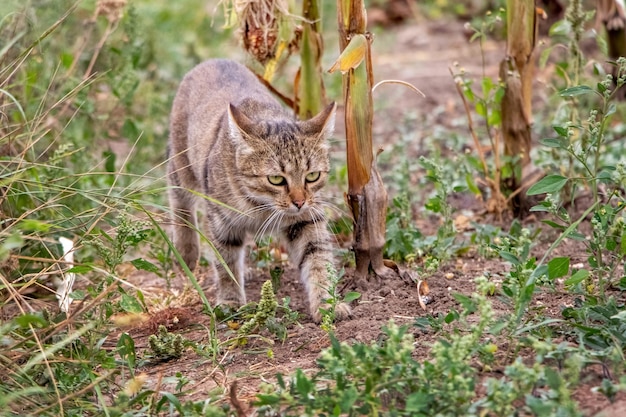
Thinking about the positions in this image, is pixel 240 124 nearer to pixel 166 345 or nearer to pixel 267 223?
pixel 267 223

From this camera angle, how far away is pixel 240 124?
183 inches

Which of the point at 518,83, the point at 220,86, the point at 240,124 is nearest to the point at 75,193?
the point at 240,124

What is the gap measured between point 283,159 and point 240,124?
0.29 m

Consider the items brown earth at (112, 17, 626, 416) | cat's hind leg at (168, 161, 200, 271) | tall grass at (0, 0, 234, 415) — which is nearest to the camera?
tall grass at (0, 0, 234, 415)

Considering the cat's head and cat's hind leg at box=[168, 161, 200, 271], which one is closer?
the cat's head

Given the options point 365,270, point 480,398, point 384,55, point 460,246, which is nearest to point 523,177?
point 460,246

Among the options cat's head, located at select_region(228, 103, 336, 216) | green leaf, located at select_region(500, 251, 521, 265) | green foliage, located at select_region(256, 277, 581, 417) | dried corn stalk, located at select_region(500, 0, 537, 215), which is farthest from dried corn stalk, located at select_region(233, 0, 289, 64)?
green foliage, located at select_region(256, 277, 581, 417)

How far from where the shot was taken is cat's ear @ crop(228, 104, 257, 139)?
182 inches

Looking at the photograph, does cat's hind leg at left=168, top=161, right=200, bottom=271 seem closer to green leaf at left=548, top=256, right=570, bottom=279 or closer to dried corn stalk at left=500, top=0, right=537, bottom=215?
dried corn stalk at left=500, top=0, right=537, bottom=215

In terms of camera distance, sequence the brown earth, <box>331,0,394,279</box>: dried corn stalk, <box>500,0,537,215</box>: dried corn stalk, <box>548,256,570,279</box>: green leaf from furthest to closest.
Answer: <box>500,0,537,215</box>: dried corn stalk → <box>331,0,394,279</box>: dried corn stalk → the brown earth → <box>548,256,570,279</box>: green leaf

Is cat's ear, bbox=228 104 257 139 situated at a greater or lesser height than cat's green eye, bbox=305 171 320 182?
greater

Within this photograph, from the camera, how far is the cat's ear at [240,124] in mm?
4625

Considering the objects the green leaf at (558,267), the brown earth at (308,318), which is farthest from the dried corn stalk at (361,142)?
the green leaf at (558,267)

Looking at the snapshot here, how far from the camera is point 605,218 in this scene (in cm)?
355
